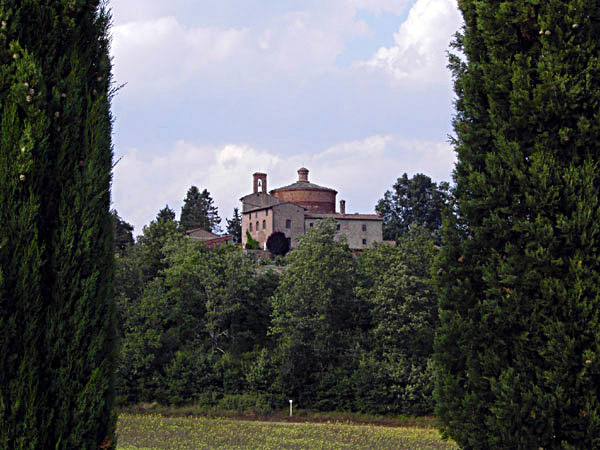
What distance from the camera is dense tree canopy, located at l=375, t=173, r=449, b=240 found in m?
81.4

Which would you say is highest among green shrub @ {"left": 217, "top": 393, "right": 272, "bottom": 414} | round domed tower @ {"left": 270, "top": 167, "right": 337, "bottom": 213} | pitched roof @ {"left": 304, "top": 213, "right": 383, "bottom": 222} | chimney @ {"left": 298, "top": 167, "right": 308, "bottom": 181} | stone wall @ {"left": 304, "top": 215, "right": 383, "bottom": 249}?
chimney @ {"left": 298, "top": 167, "right": 308, "bottom": 181}

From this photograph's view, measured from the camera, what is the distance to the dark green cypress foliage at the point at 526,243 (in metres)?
5.98

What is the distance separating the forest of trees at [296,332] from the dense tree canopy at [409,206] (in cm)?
4517

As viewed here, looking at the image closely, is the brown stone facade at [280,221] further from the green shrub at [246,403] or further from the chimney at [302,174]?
the green shrub at [246,403]

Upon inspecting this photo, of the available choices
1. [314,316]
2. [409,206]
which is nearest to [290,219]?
[409,206]

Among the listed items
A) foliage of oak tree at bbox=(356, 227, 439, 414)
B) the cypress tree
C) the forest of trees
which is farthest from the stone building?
the cypress tree

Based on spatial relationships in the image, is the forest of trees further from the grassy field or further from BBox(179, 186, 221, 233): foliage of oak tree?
BBox(179, 186, 221, 233): foliage of oak tree

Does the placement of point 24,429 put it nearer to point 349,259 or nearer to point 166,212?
point 349,259

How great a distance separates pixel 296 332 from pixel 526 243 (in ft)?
91.1

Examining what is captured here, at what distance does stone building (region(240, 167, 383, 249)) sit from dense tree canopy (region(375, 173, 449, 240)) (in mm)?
8175

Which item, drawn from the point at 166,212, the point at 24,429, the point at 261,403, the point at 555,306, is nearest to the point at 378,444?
the point at 261,403

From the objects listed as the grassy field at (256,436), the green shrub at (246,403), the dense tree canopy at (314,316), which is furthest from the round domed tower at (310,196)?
the grassy field at (256,436)

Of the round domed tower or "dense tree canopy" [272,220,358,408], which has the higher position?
the round domed tower

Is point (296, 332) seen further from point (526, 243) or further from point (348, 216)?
point (348, 216)
